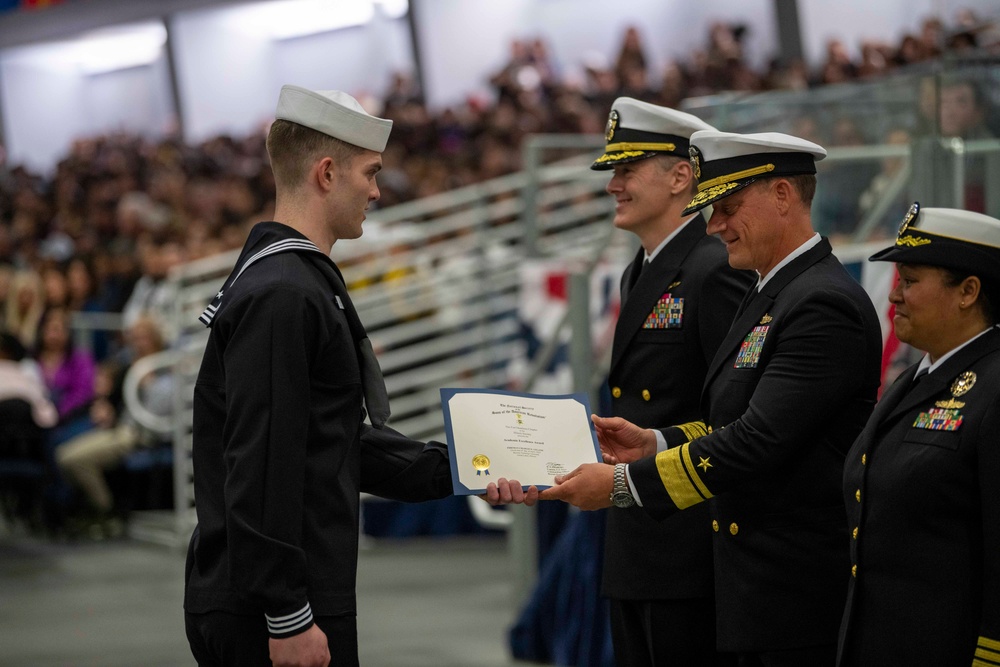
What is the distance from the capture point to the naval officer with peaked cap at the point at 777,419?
251 centimetres

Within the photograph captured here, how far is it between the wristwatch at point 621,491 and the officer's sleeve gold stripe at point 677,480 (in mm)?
97

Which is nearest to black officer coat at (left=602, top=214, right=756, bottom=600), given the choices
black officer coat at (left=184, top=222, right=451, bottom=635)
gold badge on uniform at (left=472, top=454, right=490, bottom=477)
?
gold badge on uniform at (left=472, top=454, right=490, bottom=477)

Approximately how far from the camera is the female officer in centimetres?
221

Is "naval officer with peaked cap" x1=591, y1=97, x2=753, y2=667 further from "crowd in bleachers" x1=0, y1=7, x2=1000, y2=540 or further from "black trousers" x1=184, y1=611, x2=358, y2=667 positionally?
"crowd in bleachers" x1=0, y1=7, x2=1000, y2=540

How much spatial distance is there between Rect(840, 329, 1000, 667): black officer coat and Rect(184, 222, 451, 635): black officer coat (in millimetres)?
925

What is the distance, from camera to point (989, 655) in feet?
7.00

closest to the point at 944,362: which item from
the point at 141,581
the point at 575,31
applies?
the point at 141,581

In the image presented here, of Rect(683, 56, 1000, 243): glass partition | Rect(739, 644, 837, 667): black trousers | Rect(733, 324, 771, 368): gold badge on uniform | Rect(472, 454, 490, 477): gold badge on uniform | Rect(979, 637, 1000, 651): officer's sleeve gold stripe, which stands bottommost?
Rect(739, 644, 837, 667): black trousers

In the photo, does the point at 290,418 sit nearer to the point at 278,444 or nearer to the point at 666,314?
the point at 278,444

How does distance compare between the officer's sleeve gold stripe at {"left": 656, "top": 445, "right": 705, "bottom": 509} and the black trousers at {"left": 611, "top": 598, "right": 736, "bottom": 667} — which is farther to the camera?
the black trousers at {"left": 611, "top": 598, "right": 736, "bottom": 667}

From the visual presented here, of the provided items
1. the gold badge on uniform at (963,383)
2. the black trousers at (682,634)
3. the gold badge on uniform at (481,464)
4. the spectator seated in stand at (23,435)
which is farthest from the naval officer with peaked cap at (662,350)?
the spectator seated in stand at (23,435)

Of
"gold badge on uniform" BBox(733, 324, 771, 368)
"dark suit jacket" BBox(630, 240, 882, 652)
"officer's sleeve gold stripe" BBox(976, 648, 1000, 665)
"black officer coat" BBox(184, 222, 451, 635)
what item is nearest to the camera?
"officer's sleeve gold stripe" BBox(976, 648, 1000, 665)

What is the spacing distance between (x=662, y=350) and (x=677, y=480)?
428 millimetres

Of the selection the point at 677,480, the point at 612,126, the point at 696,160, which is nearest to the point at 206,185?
the point at 612,126
